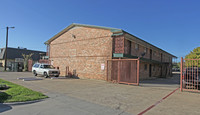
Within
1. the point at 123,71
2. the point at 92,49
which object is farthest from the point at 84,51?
the point at 123,71

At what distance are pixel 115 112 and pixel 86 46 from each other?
12.9 metres

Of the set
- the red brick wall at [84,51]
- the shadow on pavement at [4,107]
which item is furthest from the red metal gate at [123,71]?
the shadow on pavement at [4,107]

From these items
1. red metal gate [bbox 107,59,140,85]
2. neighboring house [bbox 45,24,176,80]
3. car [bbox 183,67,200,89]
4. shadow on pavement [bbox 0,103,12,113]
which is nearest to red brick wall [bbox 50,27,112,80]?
neighboring house [bbox 45,24,176,80]

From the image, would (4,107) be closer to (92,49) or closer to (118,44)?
(118,44)

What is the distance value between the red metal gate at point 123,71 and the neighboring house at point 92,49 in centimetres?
76

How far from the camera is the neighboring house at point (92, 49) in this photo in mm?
14695

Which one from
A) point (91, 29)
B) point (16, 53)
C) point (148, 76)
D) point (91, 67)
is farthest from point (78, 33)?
point (16, 53)

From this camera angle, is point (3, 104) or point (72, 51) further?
point (72, 51)

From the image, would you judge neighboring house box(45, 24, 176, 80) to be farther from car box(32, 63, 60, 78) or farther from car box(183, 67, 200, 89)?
car box(183, 67, 200, 89)

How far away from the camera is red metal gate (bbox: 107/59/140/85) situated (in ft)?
38.8

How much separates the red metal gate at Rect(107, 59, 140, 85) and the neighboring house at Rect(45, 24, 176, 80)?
759mm

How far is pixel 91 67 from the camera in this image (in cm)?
1623

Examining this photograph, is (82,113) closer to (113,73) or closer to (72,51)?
(113,73)

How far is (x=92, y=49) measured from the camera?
16.5 metres
